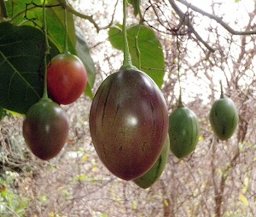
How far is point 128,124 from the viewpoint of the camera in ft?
1.29

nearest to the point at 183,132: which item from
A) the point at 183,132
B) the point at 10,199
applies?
the point at 183,132

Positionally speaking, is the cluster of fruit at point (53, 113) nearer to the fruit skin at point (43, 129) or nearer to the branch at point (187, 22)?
the fruit skin at point (43, 129)

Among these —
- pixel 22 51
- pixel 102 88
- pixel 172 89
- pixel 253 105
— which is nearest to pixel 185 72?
pixel 172 89

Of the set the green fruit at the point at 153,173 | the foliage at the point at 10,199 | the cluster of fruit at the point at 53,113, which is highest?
the cluster of fruit at the point at 53,113

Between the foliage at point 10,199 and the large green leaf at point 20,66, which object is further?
the foliage at point 10,199

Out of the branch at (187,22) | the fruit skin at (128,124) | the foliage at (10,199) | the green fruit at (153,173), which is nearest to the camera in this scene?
the fruit skin at (128,124)

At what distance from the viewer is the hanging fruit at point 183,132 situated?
78cm

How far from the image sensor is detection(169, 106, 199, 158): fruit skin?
0.78 metres

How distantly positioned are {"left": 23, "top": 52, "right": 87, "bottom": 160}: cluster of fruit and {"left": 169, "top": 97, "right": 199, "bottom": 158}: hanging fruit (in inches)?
6.8

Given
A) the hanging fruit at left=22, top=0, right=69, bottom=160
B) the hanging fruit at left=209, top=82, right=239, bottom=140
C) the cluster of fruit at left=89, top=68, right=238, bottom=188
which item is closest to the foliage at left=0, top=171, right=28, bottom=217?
the hanging fruit at left=209, top=82, right=239, bottom=140

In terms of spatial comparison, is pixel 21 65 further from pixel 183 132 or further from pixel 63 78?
pixel 183 132

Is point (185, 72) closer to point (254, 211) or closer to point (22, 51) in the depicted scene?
point (254, 211)

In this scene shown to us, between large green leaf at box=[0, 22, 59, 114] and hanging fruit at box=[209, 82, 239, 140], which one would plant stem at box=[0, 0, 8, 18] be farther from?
hanging fruit at box=[209, 82, 239, 140]

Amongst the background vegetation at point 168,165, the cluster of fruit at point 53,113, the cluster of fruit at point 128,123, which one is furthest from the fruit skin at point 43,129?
the background vegetation at point 168,165
